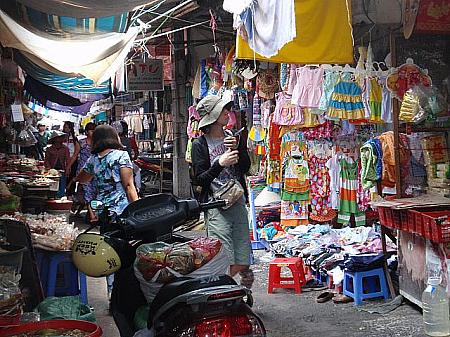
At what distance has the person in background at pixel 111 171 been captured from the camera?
6.53m

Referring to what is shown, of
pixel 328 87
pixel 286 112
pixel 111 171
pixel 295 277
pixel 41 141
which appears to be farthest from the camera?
pixel 41 141

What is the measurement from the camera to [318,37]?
623cm

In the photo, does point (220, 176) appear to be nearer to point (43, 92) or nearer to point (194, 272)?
point (194, 272)

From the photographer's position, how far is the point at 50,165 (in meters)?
14.7

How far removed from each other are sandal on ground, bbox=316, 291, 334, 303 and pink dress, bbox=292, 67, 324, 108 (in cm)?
306

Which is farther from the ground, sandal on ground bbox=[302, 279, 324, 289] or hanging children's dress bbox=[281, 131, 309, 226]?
hanging children's dress bbox=[281, 131, 309, 226]

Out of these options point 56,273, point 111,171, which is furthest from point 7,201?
point 56,273

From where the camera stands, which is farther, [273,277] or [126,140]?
[126,140]

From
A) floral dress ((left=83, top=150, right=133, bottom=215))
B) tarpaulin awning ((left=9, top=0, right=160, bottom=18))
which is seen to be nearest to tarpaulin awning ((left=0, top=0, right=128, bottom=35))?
tarpaulin awning ((left=9, top=0, right=160, bottom=18))

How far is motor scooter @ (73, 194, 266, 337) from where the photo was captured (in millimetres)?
2834

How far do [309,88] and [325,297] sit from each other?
3399 millimetres

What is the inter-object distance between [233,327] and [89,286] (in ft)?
18.3

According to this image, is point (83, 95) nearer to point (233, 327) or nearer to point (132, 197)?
point (132, 197)

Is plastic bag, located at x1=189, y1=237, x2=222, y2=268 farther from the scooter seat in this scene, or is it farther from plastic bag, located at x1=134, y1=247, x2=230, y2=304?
the scooter seat
